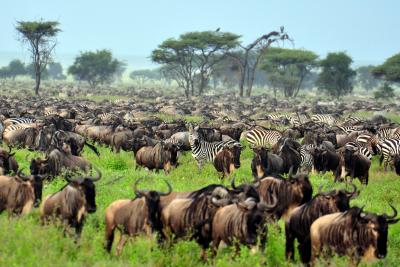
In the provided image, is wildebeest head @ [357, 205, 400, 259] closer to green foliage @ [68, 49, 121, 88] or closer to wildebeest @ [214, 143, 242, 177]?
wildebeest @ [214, 143, 242, 177]

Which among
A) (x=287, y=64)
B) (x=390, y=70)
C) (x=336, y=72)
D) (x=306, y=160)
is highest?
(x=287, y=64)

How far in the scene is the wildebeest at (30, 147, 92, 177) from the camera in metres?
13.0

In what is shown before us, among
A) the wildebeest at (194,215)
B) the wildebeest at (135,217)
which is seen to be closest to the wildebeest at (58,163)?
the wildebeest at (135,217)

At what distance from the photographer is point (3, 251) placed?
795 cm

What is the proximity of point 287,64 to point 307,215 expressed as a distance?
212 feet

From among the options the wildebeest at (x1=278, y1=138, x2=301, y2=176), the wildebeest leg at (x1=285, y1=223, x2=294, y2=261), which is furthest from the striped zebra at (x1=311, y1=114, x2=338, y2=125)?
the wildebeest leg at (x1=285, y1=223, x2=294, y2=261)

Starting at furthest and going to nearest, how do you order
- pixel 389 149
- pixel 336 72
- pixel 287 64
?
pixel 287 64, pixel 336 72, pixel 389 149

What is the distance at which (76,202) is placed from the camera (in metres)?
9.10

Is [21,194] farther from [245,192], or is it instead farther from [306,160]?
[306,160]

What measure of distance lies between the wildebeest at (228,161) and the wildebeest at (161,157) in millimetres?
1312

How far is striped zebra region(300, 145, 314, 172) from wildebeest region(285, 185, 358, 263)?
26.5 ft

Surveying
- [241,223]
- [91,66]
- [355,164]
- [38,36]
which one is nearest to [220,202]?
[241,223]

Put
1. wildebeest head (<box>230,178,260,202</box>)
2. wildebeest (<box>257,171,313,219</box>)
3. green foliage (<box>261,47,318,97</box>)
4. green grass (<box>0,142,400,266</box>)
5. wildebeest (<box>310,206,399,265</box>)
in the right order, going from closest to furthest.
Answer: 1. green grass (<box>0,142,400,266</box>)
2. wildebeest (<box>310,206,399,265</box>)
3. wildebeest head (<box>230,178,260,202</box>)
4. wildebeest (<box>257,171,313,219</box>)
5. green foliage (<box>261,47,318,97</box>)

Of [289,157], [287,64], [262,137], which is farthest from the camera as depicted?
[287,64]
